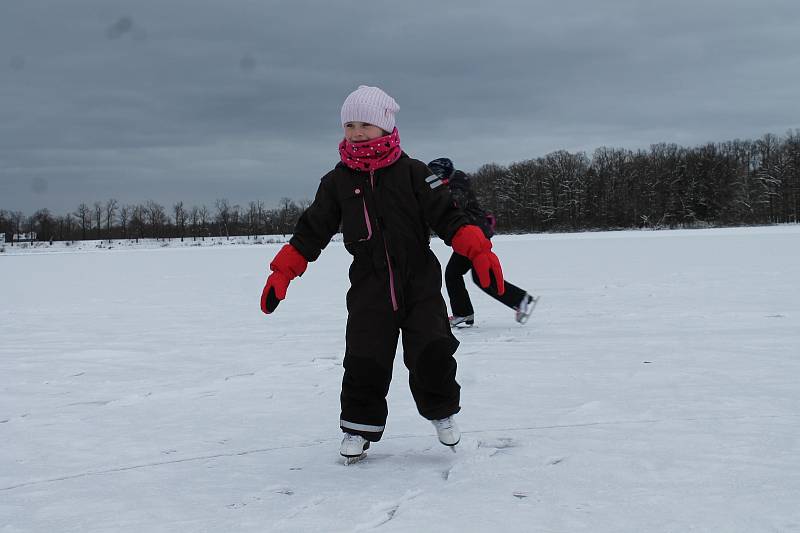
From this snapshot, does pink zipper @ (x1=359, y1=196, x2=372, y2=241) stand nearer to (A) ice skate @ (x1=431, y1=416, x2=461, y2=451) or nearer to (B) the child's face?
(B) the child's face

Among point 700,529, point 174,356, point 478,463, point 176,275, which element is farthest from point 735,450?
point 176,275

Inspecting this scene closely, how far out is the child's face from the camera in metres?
2.82

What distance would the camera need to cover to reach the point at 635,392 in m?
3.67

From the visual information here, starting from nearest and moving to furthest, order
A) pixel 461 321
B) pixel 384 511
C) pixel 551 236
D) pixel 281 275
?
1. pixel 384 511
2. pixel 281 275
3. pixel 461 321
4. pixel 551 236

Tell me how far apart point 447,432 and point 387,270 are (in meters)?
0.67

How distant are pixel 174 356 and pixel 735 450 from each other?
13.0 ft

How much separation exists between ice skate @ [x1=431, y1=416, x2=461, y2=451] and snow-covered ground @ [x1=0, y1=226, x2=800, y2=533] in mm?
62

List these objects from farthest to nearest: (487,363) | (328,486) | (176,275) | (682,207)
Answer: (682,207), (176,275), (487,363), (328,486)

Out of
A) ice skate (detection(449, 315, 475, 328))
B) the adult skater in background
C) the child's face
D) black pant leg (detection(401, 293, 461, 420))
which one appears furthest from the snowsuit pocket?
ice skate (detection(449, 315, 475, 328))

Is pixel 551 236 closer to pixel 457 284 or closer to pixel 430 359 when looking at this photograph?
pixel 457 284

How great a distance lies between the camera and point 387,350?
2.80 m

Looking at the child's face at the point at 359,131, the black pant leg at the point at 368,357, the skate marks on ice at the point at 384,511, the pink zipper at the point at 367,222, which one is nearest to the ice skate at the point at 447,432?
the black pant leg at the point at 368,357

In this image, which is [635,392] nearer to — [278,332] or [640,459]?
[640,459]

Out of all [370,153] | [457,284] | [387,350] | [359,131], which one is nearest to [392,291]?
[387,350]
